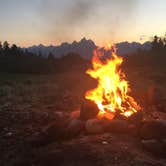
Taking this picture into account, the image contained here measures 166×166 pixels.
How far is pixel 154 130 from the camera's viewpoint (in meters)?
10.2

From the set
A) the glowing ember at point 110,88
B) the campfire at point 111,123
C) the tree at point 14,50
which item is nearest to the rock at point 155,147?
the campfire at point 111,123

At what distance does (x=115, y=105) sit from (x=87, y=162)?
205 inches

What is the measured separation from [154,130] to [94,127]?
7.69ft

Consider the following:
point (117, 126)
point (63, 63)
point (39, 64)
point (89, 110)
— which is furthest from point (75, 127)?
point (63, 63)

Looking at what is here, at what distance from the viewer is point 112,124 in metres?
10.8

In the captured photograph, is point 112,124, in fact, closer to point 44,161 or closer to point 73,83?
point 44,161

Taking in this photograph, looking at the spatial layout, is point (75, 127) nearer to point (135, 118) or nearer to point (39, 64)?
point (135, 118)

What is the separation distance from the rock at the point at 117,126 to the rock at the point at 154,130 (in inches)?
28.9

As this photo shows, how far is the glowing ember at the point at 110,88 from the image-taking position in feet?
42.3

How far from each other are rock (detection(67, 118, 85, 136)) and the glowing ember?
1.61 meters

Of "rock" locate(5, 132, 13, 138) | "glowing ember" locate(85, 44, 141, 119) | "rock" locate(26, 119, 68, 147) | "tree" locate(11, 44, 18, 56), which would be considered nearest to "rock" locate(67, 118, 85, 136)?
"rock" locate(26, 119, 68, 147)

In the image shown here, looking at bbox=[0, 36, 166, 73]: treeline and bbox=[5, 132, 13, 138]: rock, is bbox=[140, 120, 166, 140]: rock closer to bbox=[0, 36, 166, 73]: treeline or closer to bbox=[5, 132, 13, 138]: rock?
bbox=[5, 132, 13, 138]: rock

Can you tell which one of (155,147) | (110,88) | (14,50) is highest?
(14,50)

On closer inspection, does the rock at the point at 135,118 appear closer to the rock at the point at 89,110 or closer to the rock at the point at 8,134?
the rock at the point at 89,110
